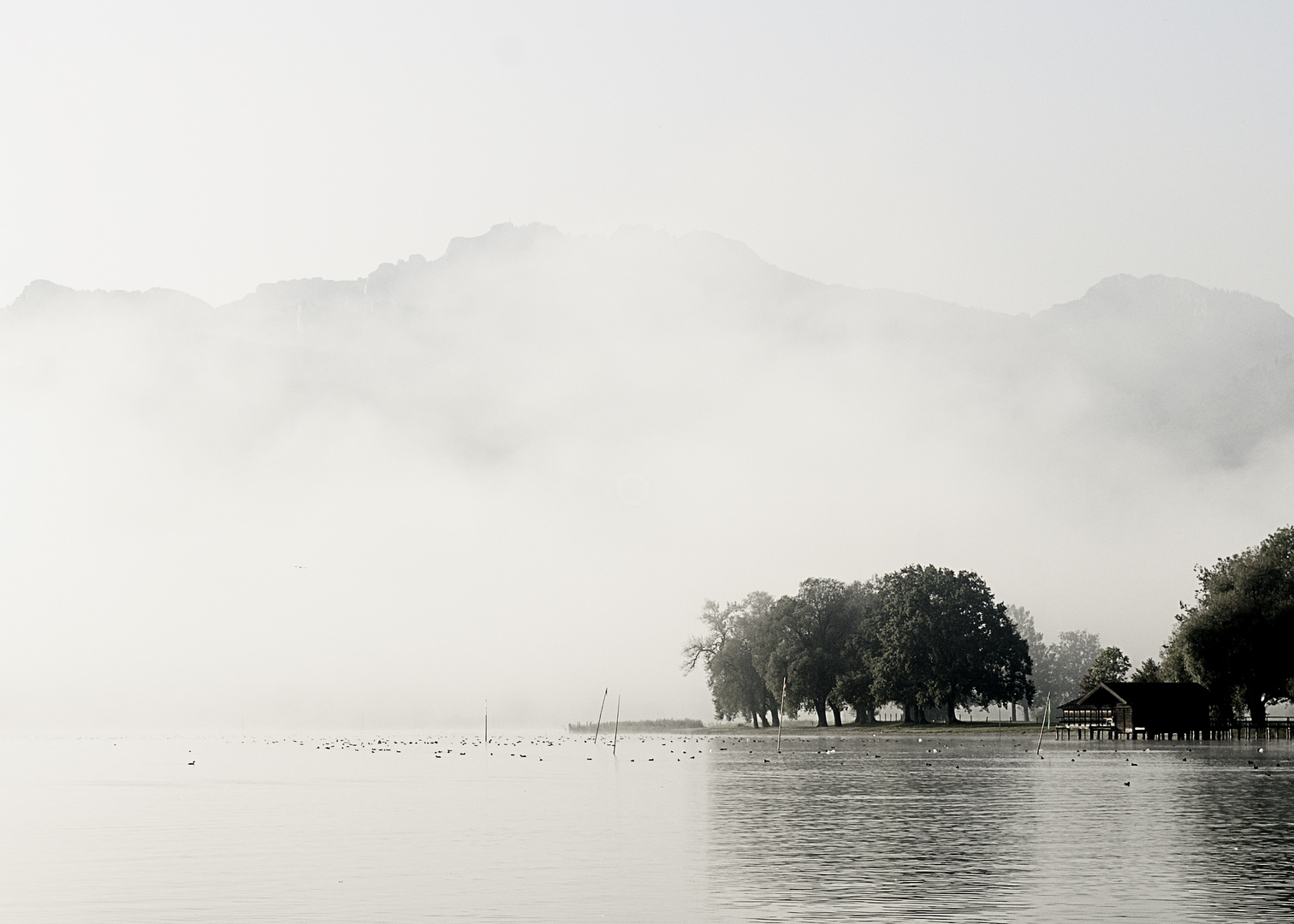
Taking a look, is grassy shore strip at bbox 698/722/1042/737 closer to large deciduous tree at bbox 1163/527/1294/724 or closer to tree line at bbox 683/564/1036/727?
tree line at bbox 683/564/1036/727

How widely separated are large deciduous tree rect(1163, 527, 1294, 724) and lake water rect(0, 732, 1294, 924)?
3737 cm

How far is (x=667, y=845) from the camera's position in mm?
43531

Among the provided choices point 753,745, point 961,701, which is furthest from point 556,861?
point 961,701

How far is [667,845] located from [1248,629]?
99.3 metres

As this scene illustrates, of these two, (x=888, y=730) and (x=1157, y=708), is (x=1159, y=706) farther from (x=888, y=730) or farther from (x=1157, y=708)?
(x=888, y=730)

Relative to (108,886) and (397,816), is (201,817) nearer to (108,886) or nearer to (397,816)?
(397,816)

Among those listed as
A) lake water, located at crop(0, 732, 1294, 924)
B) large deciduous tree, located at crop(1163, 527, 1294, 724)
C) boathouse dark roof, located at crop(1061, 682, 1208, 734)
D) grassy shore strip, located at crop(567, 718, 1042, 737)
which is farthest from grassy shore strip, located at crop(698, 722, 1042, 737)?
lake water, located at crop(0, 732, 1294, 924)

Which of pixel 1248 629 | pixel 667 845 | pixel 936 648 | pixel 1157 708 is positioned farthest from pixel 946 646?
pixel 667 845

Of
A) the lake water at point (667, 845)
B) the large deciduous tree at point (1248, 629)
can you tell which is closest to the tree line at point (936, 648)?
the large deciduous tree at point (1248, 629)

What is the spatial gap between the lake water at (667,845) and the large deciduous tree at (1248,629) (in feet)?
123

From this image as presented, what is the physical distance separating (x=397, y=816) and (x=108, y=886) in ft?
73.6

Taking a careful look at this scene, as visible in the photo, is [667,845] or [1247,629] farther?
[1247,629]

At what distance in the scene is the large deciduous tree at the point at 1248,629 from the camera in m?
128

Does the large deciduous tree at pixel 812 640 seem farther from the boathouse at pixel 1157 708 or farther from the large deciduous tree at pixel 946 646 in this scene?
the boathouse at pixel 1157 708
